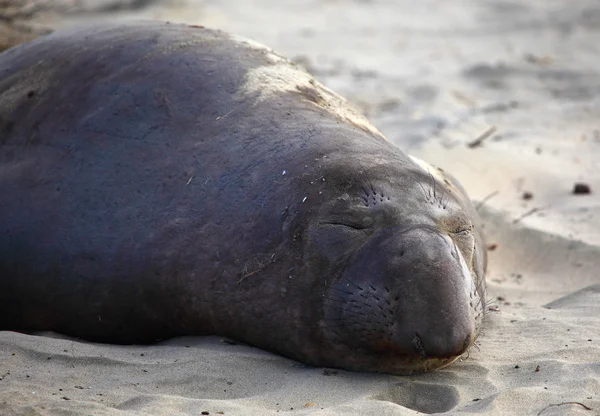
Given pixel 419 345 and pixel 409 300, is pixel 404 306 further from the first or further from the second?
pixel 419 345

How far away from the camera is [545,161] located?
6.22 meters

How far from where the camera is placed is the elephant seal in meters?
3.38

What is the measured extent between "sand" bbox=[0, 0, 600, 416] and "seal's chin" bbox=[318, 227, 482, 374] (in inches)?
3.4

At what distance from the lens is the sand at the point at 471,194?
3.21 meters

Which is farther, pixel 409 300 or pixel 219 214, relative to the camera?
pixel 219 214

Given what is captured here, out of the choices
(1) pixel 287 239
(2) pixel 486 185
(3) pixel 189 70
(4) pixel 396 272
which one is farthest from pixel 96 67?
(2) pixel 486 185

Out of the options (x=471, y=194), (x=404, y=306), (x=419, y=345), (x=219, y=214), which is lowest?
(x=471, y=194)

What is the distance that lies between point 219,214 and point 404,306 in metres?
0.75

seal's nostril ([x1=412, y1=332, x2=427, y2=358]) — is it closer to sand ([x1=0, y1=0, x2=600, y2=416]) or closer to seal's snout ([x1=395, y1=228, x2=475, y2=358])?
seal's snout ([x1=395, y1=228, x2=475, y2=358])

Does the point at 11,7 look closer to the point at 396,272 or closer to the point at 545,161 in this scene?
the point at 545,161

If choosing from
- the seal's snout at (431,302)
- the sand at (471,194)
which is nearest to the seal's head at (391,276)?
the seal's snout at (431,302)

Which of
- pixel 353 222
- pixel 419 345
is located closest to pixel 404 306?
pixel 419 345

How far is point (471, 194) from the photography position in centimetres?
578

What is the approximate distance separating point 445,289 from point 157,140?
4.21 feet
